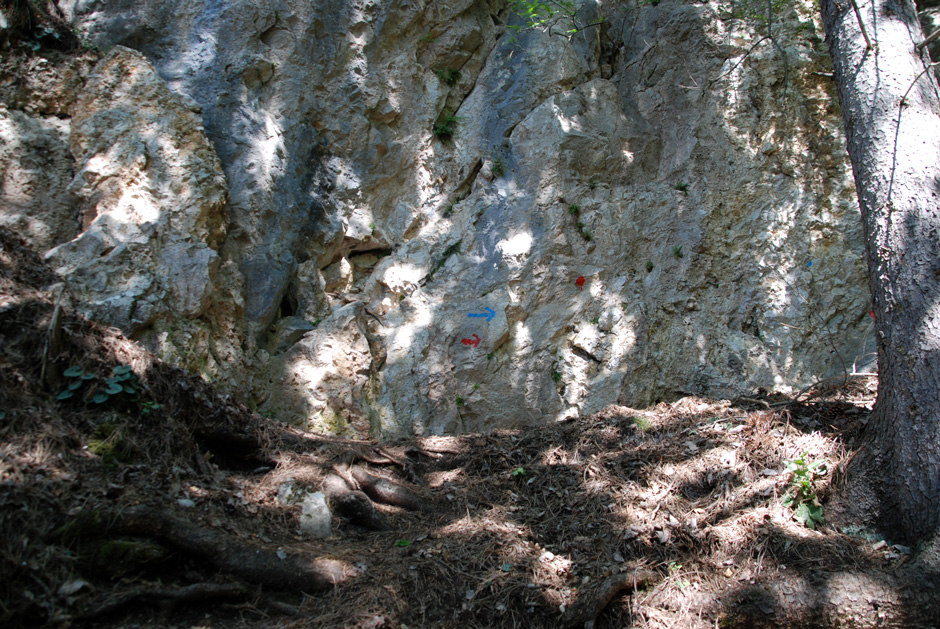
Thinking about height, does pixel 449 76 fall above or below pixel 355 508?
above

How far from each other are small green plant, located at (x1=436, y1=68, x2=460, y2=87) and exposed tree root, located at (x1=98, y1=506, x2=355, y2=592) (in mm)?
6486

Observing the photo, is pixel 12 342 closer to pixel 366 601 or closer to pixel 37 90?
pixel 366 601

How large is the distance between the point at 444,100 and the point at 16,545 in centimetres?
665

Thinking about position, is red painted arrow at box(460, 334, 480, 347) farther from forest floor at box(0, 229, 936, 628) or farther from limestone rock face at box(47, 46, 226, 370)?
limestone rock face at box(47, 46, 226, 370)

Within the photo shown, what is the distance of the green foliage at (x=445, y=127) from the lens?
23.7 feet

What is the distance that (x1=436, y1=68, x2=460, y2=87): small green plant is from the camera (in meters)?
7.41

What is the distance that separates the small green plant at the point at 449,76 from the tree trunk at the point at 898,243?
4.96m

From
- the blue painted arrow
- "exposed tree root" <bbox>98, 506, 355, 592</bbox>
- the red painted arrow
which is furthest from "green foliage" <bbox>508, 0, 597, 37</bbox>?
"exposed tree root" <bbox>98, 506, 355, 592</bbox>

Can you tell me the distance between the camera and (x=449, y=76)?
24.5 feet

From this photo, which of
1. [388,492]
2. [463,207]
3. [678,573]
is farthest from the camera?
[463,207]

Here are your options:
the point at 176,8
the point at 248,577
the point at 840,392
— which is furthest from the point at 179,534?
the point at 176,8

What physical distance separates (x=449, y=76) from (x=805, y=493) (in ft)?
21.5

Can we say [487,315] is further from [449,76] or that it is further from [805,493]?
[805,493]

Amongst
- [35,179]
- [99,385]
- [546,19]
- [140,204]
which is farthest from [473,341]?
[546,19]
